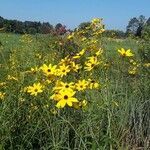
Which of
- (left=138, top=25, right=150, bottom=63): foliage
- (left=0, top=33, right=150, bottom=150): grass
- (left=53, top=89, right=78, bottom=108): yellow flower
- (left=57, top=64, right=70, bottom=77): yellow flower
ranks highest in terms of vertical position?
(left=138, top=25, right=150, bottom=63): foliage

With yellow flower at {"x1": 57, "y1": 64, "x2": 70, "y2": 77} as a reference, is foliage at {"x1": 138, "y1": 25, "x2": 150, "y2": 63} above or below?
above

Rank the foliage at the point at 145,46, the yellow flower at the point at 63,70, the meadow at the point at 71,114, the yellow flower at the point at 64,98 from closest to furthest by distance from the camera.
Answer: the yellow flower at the point at 64,98 → the meadow at the point at 71,114 → the yellow flower at the point at 63,70 → the foliage at the point at 145,46

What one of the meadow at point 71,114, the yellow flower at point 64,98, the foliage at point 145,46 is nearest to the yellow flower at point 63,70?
the meadow at point 71,114

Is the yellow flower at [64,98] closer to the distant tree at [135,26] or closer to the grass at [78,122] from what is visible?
the grass at [78,122]

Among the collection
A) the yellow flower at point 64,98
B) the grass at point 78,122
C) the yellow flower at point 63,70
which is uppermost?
the yellow flower at point 63,70

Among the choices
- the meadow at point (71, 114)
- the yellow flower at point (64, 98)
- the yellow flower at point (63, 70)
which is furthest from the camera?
the yellow flower at point (63, 70)

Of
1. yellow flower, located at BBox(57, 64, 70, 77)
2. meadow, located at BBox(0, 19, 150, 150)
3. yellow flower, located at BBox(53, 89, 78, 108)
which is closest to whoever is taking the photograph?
yellow flower, located at BBox(53, 89, 78, 108)

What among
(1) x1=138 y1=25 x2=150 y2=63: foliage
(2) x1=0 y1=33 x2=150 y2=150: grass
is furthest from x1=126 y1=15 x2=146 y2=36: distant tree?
(2) x1=0 y1=33 x2=150 y2=150: grass

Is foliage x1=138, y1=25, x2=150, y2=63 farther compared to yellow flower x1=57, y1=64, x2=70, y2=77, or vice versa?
foliage x1=138, y1=25, x2=150, y2=63

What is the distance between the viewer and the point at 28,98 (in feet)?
14.5

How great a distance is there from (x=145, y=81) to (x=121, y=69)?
0.35 meters

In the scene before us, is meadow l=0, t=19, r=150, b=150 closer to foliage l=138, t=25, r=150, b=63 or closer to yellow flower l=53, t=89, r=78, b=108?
yellow flower l=53, t=89, r=78, b=108

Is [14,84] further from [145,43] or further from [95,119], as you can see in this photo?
[145,43]

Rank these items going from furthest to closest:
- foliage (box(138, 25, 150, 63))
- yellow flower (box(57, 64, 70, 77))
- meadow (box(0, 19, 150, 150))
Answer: foliage (box(138, 25, 150, 63)), yellow flower (box(57, 64, 70, 77)), meadow (box(0, 19, 150, 150))
